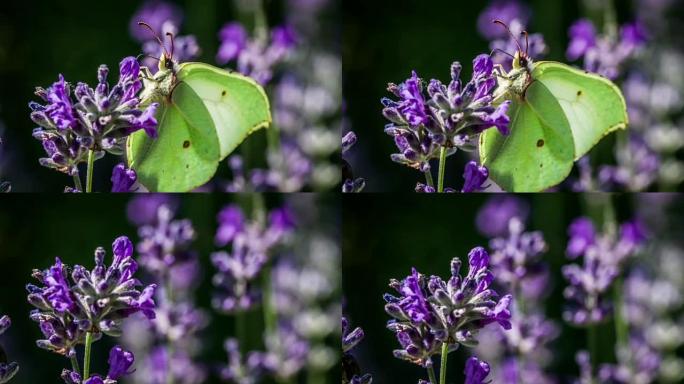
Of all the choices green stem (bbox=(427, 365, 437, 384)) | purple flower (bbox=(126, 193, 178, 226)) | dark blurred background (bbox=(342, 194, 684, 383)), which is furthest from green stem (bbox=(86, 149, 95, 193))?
green stem (bbox=(427, 365, 437, 384))

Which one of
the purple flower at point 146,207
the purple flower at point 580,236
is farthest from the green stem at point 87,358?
the purple flower at point 580,236

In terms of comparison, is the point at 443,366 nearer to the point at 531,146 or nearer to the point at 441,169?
the point at 441,169

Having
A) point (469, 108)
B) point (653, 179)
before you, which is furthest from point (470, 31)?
point (653, 179)

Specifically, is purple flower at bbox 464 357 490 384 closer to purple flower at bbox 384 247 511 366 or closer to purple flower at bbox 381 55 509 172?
purple flower at bbox 384 247 511 366

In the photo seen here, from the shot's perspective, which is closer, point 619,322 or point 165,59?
point 165,59

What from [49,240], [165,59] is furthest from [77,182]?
[165,59]

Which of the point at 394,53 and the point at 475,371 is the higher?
the point at 394,53
